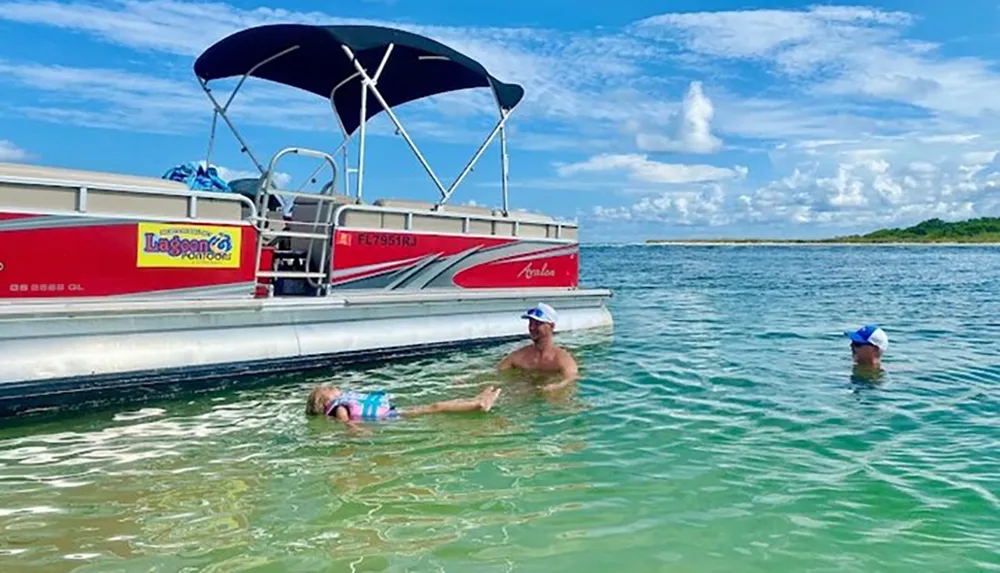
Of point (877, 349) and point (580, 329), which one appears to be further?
point (580, 329)

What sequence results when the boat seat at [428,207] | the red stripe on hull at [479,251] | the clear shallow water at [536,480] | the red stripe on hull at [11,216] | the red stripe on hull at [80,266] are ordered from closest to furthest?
the clear shallow water at [536,480], the red stripe on hull at [11,216], the red stripe on hull at [80,266], the red stripe on hull at [479,251], the boat seat at [428,207]

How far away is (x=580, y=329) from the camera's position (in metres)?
11.7

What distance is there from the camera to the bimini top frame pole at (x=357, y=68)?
30.6 feet

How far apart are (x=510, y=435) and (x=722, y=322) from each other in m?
9.66

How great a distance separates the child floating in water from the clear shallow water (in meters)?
0.17

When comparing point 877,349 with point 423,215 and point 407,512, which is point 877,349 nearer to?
point 423,215

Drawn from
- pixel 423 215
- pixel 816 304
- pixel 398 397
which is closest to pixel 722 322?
pixel 816 304

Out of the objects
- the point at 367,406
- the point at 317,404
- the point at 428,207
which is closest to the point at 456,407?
the point at 367,406

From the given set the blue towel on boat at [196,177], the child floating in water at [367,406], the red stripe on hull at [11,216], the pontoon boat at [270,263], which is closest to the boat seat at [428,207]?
the pontoon boat at [270,263]

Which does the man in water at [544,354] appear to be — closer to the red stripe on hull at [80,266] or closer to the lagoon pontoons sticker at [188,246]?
the lagoon pontoons sticker at [188,246]

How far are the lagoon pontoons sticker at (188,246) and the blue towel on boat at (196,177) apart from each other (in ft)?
2.98

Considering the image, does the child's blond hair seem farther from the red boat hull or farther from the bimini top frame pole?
the bimini top frame pole

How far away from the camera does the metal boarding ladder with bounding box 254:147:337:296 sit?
8.37 m

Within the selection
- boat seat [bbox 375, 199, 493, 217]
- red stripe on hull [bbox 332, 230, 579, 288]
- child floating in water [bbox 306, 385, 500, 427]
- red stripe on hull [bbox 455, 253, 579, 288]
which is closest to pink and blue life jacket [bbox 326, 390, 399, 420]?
child floating in water [bbox 306, 385, 500, 427]
